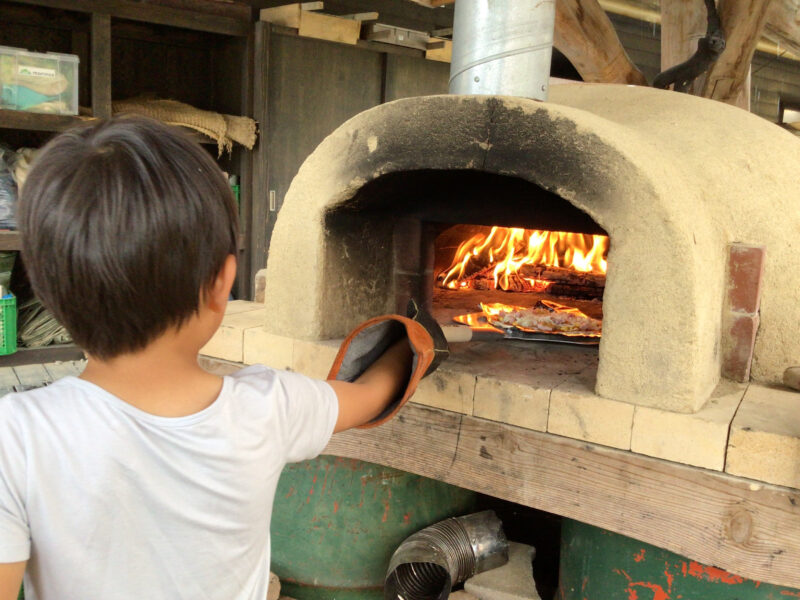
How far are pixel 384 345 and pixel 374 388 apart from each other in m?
0.21

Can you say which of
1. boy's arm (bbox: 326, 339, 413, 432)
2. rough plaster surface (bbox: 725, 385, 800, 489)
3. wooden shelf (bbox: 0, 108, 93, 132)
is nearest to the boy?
boy's arm (bbox: 326, 339, 413, 432)

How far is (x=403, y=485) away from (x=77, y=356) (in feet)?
8.53

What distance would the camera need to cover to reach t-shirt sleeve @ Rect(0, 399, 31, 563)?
0.85 metres

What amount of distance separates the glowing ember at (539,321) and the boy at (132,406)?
1.52 metres

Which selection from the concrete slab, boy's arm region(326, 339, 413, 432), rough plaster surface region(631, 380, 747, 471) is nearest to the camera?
boy's arm region(326, 339, 413, 432)

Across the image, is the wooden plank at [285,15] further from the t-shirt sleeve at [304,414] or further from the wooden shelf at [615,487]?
the t-shirt sleeve at [304,414]

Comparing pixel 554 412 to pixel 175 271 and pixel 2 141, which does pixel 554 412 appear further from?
pixel 2 141

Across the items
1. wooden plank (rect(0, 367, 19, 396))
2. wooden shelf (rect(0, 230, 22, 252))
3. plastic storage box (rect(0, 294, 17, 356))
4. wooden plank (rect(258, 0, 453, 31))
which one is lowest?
wooden plank (rect(0, 367, 19, 396))

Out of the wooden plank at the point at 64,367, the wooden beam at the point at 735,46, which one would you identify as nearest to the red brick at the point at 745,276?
the wooden beam at the point at 735,46

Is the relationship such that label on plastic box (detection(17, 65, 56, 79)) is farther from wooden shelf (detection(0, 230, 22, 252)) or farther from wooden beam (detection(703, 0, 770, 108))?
wooden beam (detection(703, 0, 770, 108))

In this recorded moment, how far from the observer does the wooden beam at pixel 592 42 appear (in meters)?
3.60

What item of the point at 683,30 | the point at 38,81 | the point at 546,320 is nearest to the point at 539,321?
the point at 546,320

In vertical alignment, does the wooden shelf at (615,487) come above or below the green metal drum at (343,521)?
above

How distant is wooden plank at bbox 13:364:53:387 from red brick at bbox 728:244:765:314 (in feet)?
10.9
